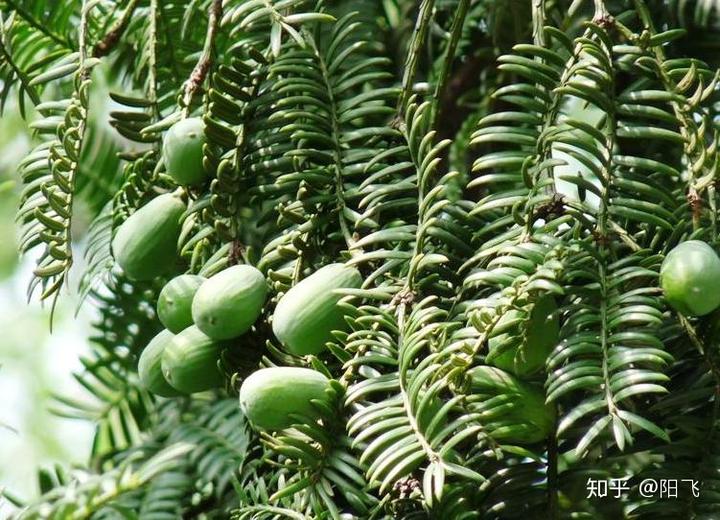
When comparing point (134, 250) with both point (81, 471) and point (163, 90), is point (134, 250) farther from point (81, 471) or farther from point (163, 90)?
point (81, 471)

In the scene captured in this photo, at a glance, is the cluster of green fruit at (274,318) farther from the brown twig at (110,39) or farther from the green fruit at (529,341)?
the brown twig at (110,39)

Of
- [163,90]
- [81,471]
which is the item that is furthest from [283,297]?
[81,471]

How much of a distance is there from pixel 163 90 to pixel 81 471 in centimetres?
50

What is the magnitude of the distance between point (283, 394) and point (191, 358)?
5.4 inches

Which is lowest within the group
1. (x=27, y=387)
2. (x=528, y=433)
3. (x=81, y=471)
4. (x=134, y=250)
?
(x=27, y=387)

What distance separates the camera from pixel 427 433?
0.68 meters

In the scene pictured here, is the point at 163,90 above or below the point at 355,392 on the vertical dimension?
above

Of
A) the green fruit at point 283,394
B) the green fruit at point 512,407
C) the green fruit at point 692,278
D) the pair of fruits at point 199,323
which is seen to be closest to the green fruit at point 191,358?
the pair of fruits at point 199,323

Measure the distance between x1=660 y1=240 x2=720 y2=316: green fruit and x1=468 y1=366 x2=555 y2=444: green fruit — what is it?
0.11 metres

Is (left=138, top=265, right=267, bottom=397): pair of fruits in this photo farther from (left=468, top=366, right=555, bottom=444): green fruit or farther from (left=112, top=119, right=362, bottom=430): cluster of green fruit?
(left=468, top=366, right=555, bottom=444): green fruit

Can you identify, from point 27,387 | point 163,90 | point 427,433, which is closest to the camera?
point 427,433

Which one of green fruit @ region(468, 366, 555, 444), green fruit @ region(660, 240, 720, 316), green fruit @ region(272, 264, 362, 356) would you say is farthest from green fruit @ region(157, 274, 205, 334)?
green fruit @ region(660, 240, 720, 316)

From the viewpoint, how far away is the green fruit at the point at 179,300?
2.83 feet

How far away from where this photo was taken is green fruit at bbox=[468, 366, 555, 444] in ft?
2.35
